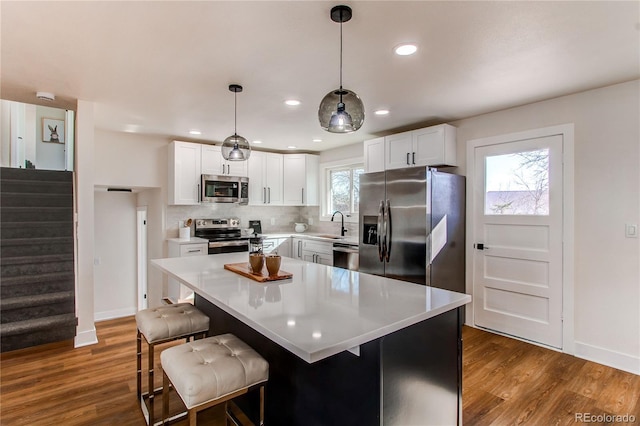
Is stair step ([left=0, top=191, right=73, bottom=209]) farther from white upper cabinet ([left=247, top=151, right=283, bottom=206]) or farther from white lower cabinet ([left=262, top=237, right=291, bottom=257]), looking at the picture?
white lower cabinet ([left=262, top=237, right=291, bottom=257])

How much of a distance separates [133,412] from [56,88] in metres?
2.75

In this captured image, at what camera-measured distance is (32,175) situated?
4.24m

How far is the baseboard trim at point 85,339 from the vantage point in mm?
3412

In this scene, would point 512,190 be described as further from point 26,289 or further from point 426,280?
point 26,289

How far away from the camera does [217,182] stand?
5.05 metres

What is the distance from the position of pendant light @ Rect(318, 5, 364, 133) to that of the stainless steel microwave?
3.52 meters

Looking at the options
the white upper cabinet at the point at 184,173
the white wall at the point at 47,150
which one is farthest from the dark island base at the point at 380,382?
the white wall at the point at 47,150

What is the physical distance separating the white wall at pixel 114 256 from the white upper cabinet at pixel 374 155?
3601 millimetres

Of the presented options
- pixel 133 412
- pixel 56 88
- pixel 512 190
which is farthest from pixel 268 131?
pixel 133 412

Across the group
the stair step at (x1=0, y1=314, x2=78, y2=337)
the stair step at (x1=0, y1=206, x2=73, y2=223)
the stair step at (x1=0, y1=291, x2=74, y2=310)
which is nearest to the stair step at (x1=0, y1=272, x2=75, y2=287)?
the stair step at (x1=0, y1=291, x2=74, y2=310)

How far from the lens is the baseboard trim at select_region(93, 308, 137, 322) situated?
15.4ft

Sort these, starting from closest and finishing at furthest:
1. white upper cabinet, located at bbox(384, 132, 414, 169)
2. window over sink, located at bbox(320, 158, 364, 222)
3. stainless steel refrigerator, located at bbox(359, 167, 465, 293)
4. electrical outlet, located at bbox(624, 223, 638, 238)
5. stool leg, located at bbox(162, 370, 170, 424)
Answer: stool leg, located at bbox(162, 370, 170, 424) < electrical outlet, located at bbox(624, 223, 638, 238) < stainless steel refrigerator, located at bbox(359, 167, 465, 293) < white upper cabinet, located at bbox(384, 132, 414, 169) < window over sink, located at bbox(320, 158, 364, 222)

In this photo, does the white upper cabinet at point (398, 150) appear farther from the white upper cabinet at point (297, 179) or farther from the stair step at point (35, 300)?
the stair step at point (35, 300)

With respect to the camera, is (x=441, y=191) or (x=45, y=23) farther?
(x=441, y=191)
